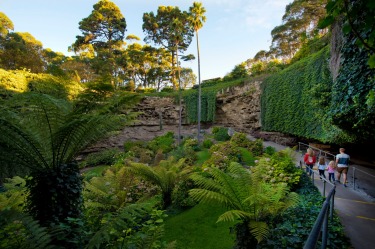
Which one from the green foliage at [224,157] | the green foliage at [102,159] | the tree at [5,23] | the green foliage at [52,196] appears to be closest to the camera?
the green foliage at [52,196]

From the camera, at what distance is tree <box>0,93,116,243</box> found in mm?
3020

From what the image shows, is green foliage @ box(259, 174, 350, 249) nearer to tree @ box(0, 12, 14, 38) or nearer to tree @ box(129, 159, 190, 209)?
tree @ box(129, 159, 190, 209)

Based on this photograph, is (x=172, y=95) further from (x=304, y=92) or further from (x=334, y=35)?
(x=334, y=35)

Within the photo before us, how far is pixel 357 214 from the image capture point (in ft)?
14.2

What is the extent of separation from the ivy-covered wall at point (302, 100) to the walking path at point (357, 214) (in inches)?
88.6

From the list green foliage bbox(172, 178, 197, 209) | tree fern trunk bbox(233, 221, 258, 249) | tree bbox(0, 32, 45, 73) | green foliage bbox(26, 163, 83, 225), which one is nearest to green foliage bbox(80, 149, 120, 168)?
tree bbox(0, 32, 45, 73)

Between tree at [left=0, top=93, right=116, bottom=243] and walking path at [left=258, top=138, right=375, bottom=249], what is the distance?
13.5 feet

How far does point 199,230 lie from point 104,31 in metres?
26.3

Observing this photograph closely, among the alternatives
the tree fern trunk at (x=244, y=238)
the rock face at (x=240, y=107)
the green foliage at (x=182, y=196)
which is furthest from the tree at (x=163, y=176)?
the rock face at (x=240, y=107)

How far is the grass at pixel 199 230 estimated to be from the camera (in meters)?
4.29

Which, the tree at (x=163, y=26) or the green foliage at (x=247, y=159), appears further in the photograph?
the tree at (x=163, y=26)

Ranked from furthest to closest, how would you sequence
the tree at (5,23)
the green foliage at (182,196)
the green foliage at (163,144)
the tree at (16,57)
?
the tree at (5,23)
the green foliage at (163,144)
the tree at (16,57)
the green foliage at (182,196)

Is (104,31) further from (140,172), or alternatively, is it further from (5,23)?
(140,172)

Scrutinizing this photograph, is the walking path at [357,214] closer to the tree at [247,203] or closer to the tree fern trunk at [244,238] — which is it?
the tree at [247,203]
